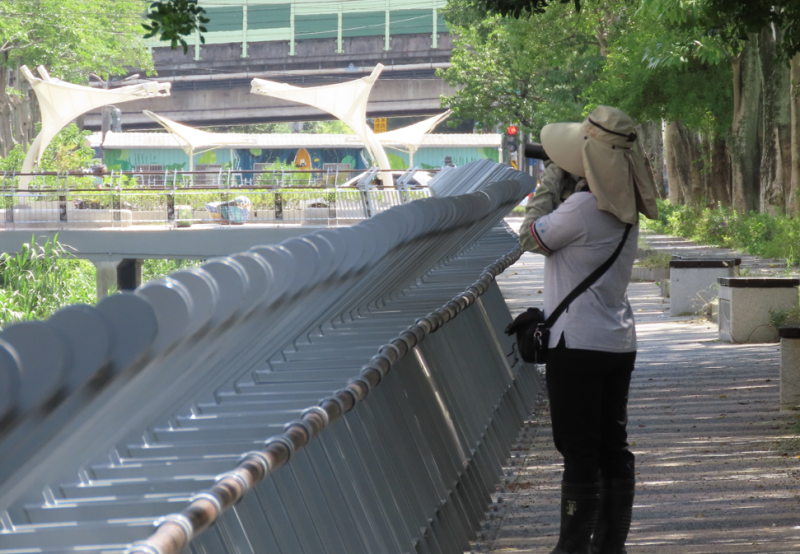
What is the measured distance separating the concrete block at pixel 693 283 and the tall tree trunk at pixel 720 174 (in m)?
19.7

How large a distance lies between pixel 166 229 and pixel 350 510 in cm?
2869

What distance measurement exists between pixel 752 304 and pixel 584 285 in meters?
7.57

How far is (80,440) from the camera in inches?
69.1

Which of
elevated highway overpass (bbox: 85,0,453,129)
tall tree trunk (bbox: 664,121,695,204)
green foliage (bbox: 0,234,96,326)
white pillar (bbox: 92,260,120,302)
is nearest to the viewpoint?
green foliage (bbox: 0,234,96,326)

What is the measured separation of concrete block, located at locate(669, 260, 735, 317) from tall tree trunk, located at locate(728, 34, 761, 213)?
10.8 metres

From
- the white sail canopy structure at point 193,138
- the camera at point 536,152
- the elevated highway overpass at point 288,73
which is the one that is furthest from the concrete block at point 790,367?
the elevated highway overpass at point 288,73

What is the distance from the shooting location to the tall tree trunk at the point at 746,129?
24.9m

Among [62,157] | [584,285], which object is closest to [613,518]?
[584,285]

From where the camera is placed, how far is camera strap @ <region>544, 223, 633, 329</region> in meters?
4.39

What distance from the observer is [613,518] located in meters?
4.60

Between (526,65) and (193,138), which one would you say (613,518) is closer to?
(526,65)

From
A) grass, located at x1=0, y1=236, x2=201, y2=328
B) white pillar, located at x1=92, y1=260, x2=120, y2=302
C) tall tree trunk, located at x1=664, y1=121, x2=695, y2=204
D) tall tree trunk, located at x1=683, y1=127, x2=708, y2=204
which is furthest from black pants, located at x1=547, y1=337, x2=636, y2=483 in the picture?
tall tree trunk, located at x1=664, y1=121, x2=695, y2=204

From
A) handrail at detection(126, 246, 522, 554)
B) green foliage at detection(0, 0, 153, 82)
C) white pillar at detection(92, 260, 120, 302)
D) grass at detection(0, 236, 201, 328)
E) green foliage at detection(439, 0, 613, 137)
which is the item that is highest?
green foliage at detection(0, 0, 153, 82)

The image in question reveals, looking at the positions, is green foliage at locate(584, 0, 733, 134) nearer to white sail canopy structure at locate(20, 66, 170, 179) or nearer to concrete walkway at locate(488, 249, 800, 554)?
concrete walkway at locate(488, 249, 800, 554)
